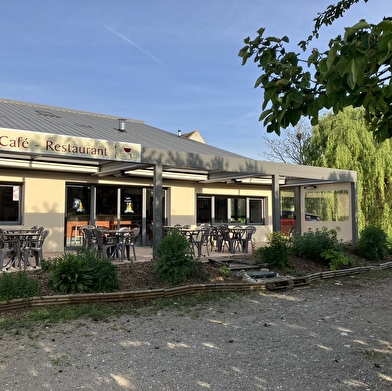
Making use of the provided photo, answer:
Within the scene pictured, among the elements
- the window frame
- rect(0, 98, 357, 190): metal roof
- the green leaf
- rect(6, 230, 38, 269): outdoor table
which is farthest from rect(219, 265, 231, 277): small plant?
the window frame

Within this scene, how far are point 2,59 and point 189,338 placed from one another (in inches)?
520

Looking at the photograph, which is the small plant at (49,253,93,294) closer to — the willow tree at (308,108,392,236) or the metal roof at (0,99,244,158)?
the metal roof at (0,99,244,158)

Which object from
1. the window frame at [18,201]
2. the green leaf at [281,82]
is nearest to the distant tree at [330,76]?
the green leaf at [281,82]

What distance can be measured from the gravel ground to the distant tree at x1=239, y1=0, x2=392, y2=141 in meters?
2.19

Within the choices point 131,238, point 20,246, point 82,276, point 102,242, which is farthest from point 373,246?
point 20,246

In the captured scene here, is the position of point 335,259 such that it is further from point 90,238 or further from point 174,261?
point 90,238

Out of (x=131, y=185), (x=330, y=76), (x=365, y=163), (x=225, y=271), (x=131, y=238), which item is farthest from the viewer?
(x=365, y=163)

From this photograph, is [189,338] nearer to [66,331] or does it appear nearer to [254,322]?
[254,322]

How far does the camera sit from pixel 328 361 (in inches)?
153

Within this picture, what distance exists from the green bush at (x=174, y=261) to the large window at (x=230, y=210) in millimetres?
9075

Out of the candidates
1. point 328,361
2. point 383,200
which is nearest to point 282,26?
point 328,361

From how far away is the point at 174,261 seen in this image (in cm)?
723

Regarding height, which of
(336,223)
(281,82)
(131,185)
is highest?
(131,185)

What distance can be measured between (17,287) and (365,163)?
16.5 meters
